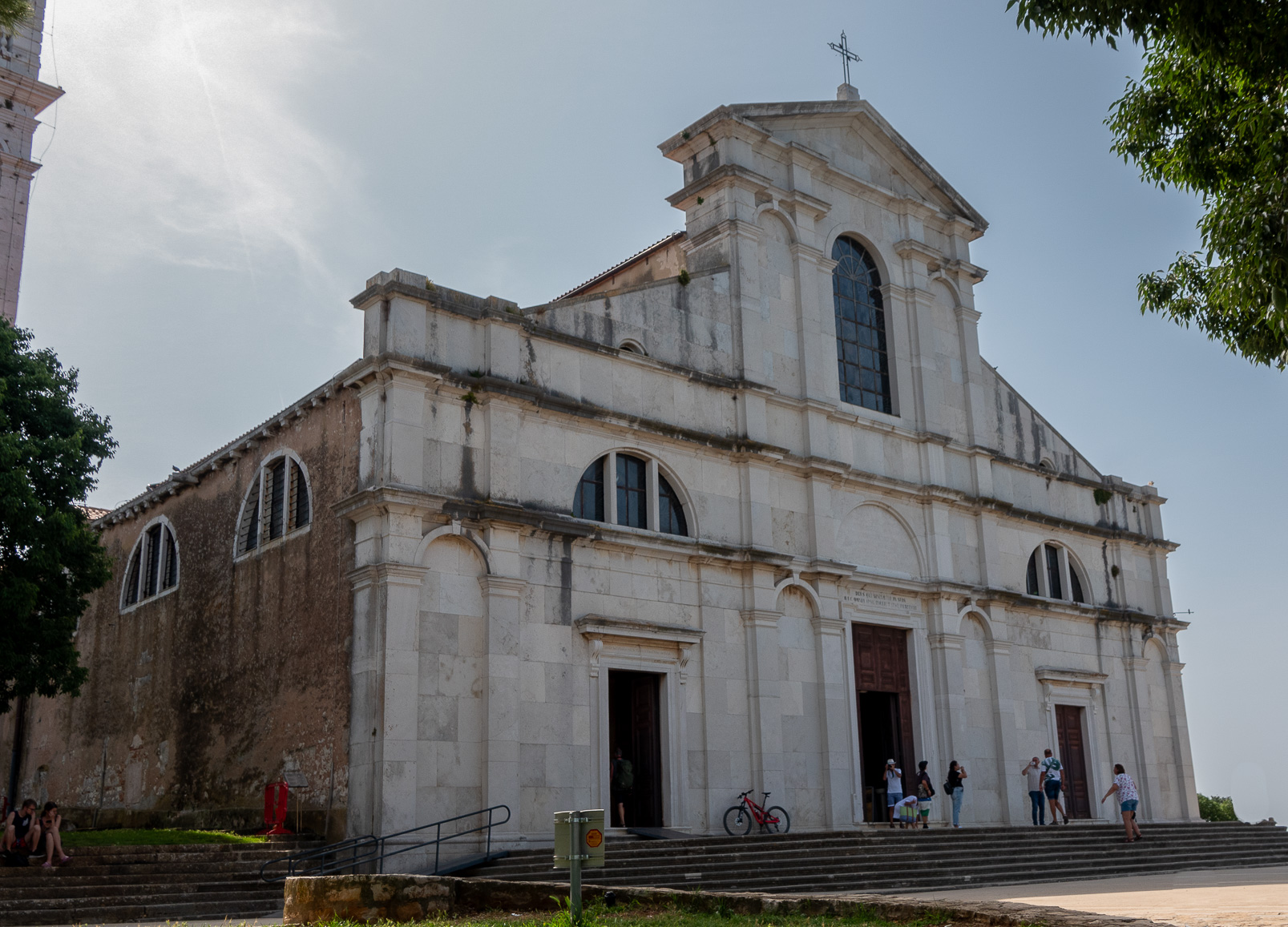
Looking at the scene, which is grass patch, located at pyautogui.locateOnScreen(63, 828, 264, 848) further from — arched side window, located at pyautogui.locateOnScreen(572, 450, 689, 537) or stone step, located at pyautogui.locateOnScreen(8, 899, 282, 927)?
arched side window, located at pyautogui.locateOnScreen(572, 450, 689, 537)

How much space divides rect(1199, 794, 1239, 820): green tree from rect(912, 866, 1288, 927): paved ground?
19.4 metres

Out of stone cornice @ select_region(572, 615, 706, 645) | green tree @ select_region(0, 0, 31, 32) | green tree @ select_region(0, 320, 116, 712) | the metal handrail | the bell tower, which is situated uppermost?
the bell tower

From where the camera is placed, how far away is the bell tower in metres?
35.2

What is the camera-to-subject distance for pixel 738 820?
68.6ft

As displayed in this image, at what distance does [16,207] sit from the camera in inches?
1414

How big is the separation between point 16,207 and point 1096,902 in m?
34.7

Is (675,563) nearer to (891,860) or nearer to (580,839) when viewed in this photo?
(891,860)

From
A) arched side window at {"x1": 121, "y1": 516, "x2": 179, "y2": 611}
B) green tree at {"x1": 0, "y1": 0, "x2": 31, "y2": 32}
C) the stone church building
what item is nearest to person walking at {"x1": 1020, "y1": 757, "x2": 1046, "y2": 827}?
the stone church building

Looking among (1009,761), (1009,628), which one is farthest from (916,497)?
(1009,761)

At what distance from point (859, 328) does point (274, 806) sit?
15882mm

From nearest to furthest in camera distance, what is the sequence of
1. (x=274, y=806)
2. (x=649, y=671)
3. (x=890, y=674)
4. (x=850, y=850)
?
(x=274, y=806) → (x=850, y=850) → (x=649, y=671) → (x=890, y=674)

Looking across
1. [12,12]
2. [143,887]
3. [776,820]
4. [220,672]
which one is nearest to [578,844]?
[143,887]

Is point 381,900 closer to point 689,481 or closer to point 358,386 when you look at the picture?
point 358,386

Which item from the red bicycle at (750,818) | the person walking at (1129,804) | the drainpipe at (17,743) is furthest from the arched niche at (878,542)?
the drainpipe at (17,743)
